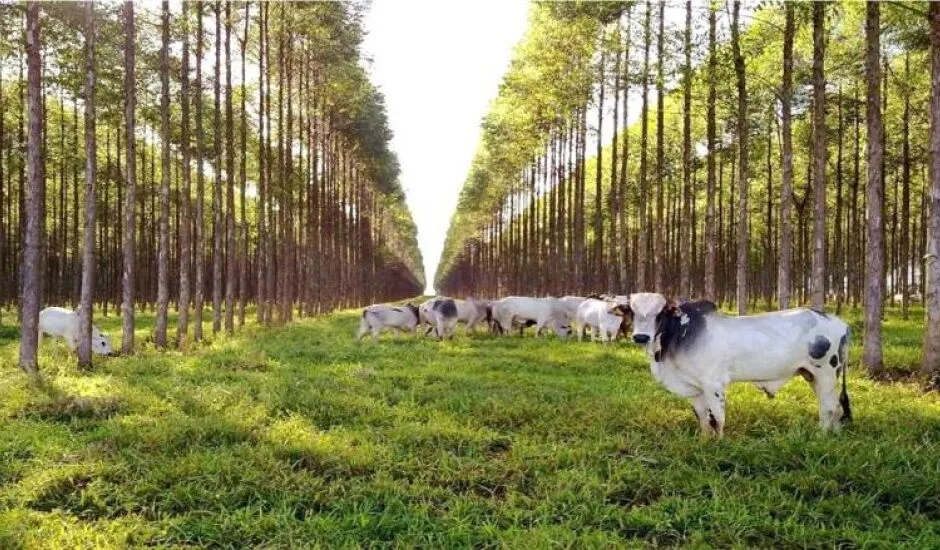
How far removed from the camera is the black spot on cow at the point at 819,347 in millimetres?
8898

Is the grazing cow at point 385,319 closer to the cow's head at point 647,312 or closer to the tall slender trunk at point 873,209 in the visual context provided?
the tall slender trunk at point 873,209

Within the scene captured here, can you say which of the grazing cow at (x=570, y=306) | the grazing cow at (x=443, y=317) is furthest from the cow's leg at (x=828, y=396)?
the grazing cow at (x=570, y=306)

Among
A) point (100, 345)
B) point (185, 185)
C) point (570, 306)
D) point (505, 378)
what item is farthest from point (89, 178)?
point (570, 306)

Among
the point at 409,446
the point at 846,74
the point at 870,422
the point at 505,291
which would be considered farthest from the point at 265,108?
the point at 505,291

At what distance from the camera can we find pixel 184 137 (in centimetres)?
2042

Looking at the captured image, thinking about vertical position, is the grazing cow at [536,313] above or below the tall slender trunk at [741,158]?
below

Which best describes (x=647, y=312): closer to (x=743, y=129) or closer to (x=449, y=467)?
(x=449, y=467)

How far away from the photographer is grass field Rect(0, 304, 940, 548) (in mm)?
6129

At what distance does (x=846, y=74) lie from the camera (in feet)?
87.0

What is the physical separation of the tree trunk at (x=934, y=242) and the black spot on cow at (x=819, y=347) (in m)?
4.88

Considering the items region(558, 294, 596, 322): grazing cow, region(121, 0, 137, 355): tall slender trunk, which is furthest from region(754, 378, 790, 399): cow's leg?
region(558, 294, 596, 322): grazing cow

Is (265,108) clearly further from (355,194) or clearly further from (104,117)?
(355,194)

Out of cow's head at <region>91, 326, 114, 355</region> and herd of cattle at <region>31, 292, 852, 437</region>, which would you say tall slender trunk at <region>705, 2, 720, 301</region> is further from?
cow's head at <region>91, 326, 114, 355</region>

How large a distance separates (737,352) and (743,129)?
12.7 m
